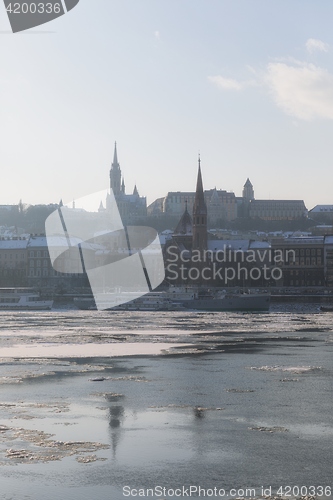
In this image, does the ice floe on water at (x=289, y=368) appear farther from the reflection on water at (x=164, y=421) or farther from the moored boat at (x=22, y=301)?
the moored boat at (x=22, y=301)

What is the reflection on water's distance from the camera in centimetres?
1745

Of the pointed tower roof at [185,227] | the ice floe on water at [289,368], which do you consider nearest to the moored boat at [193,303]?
the pointed tower roof at [185,227]

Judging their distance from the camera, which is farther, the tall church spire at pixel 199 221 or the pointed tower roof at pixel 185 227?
the pointed tower roof at pixel 185 227

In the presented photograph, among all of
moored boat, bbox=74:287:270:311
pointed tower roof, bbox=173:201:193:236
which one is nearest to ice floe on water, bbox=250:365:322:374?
moored boat, bbox=74:287:270:311

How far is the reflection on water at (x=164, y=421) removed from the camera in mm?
17453

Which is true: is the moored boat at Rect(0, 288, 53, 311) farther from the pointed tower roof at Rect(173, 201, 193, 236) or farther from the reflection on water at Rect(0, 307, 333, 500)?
the reflection on water at Rect(0, 307, 333, 500)

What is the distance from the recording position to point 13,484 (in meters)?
16.9

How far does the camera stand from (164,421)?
2280 centimetres

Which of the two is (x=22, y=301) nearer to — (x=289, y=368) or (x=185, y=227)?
(x=185, y=227)

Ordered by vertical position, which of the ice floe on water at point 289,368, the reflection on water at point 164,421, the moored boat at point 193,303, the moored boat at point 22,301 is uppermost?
the reflection on water at point 164,421

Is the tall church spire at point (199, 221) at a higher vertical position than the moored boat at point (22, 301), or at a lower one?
higher

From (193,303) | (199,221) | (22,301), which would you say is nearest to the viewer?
(193,303)

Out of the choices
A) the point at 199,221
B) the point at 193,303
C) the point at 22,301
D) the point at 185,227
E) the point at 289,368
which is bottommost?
the point at 193,303

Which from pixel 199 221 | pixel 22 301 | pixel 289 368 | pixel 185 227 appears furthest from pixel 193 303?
pixel 289 368
